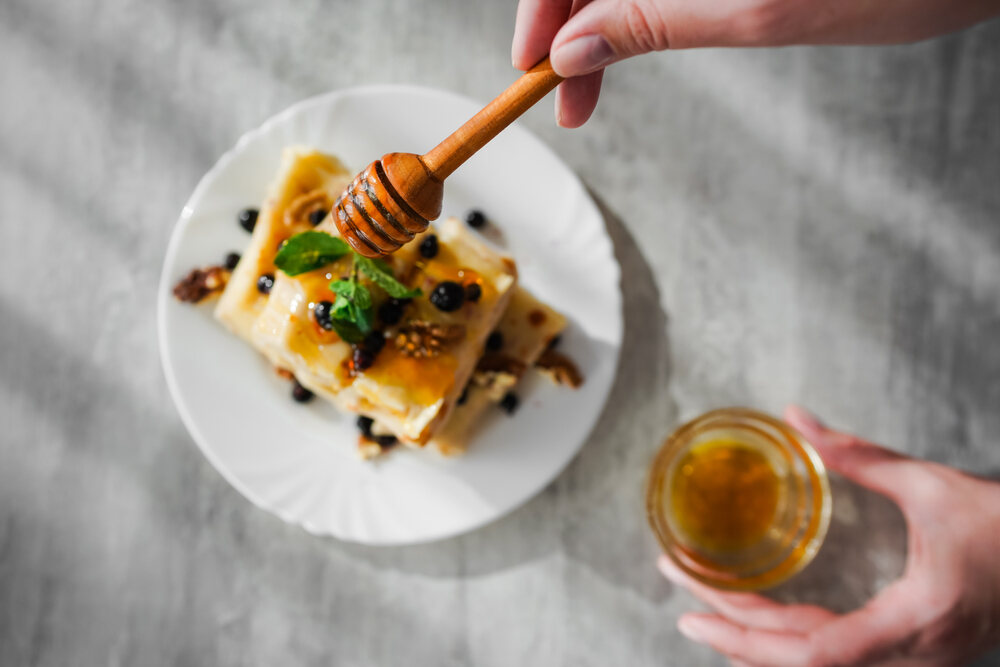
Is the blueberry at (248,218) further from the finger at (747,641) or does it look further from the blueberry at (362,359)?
the finger at (747,641)

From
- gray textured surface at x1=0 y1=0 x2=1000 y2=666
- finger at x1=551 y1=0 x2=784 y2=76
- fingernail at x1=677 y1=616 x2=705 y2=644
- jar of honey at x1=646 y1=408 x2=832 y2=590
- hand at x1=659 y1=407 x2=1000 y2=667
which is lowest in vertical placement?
hand at x1=659 y1=407 x2=1000 y2=667

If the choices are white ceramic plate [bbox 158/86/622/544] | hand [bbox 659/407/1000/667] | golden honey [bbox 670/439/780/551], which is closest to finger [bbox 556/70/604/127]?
white ceramic plate [bbox 158/86/622/544]

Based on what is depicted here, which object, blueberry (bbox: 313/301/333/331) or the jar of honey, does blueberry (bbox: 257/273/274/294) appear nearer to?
blueberry (bbox: 313/301/333/331)

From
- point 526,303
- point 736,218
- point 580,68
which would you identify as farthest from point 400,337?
point 736,218

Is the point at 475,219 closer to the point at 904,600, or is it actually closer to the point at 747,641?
the point at 747,641

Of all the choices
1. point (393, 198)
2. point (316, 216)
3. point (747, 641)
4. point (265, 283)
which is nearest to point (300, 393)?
point (265, 283)

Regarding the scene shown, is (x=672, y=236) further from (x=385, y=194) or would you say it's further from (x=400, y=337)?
(x=385, y=194)

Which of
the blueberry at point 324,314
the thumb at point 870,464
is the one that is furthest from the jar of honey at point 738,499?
the blueberry at point 324,314
